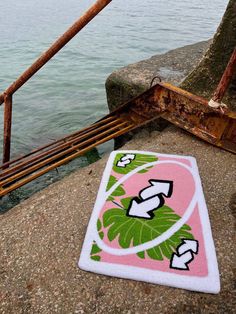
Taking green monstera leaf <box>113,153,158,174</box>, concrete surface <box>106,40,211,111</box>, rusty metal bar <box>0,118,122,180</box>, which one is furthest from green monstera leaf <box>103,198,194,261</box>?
concrete surface <box>106,40,211,111</box>

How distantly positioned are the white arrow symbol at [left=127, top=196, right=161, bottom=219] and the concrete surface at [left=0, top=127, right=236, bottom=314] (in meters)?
0.38

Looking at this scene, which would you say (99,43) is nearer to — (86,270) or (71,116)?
(71,116)

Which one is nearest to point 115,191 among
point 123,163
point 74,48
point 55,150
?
point 123,163

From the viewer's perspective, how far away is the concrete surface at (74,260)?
2.09 m

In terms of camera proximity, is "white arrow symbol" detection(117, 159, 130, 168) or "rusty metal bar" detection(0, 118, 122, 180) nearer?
"white arrow symbol" detection(117, 159, 130, 168)

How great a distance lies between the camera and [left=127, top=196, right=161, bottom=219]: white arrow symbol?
2719 millimetres

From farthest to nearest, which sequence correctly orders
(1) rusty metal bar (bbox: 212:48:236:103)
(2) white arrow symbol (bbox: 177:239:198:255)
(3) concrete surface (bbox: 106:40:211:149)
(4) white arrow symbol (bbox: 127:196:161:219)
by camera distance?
1. (3) concrete surface (bbox: 106:40:211:149)
2. (1) rusty metal bar (bbox: 212:48:236:103)
3. (4) white arrow symbol (bbox: 127:196:161:219)
4. (2) white arrow symbol (bbox: 177:239:198:255)

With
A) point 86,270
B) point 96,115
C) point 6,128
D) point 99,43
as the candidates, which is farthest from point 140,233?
point 99,43

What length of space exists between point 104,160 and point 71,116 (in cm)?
416

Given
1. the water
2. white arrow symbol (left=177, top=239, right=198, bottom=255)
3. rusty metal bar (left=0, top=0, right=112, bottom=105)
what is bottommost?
the water

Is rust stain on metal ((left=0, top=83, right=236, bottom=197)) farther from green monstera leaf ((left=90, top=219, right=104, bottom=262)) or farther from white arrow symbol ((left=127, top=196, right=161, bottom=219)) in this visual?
green monstera leaf ((left=90, top=219, right=104, bottom=262))

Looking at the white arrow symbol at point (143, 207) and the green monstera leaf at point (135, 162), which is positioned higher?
the white arrow symbol at point (143, 207)

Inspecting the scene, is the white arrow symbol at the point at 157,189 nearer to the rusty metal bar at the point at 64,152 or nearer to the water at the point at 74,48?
the rusty metal bar at the point at 64,152


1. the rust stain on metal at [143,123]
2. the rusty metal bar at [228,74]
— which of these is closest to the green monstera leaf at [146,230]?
the rust stain on metal at [143,123]
